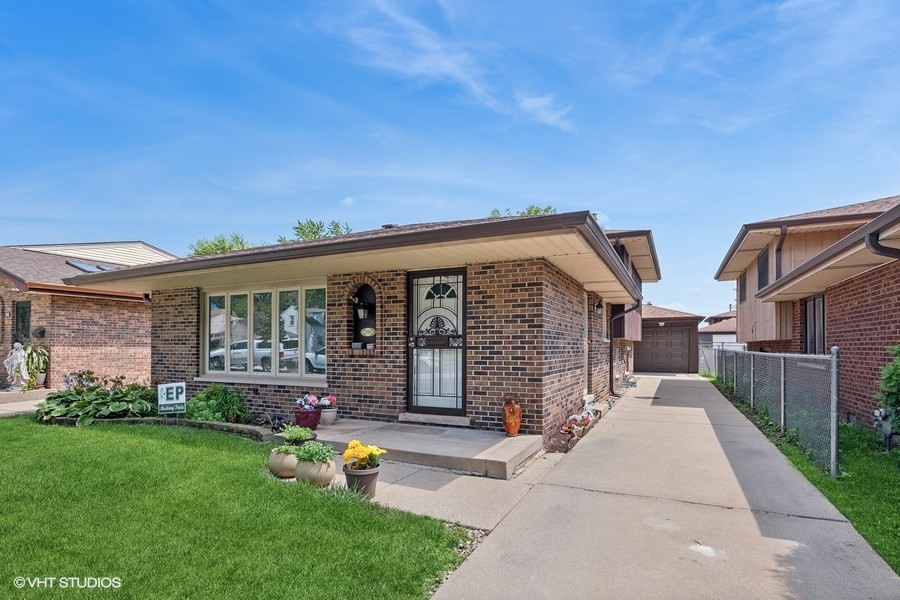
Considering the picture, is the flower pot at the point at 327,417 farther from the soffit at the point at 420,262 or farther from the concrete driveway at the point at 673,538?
the concrete driveway at the point at 673,538

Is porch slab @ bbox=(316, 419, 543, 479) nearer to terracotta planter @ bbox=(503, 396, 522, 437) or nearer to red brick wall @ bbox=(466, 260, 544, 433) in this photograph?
terracotta planter @ bbox=(503, 396, 522, 437)

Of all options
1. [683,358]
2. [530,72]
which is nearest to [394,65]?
[530,72]

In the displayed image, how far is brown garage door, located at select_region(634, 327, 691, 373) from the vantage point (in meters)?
23.2

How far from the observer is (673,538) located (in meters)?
3.55

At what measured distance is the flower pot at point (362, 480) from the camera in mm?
4207

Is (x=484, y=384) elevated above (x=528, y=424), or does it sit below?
above

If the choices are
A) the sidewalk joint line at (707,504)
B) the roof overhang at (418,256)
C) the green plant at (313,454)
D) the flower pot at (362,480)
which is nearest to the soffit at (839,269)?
the roof overhang at (418,256)

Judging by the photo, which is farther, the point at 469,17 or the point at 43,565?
the point at 469,17

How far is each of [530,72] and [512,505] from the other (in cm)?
784

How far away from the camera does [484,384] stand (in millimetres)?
6586

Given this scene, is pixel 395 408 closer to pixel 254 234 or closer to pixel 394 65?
pixel 394 65

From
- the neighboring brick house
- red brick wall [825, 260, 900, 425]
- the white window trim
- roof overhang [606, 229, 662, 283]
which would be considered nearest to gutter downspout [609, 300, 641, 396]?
roof overhang [606, 229, 662, 283]

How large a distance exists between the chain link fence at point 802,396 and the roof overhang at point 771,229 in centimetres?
305

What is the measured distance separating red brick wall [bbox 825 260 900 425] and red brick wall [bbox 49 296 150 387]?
54.7ft
